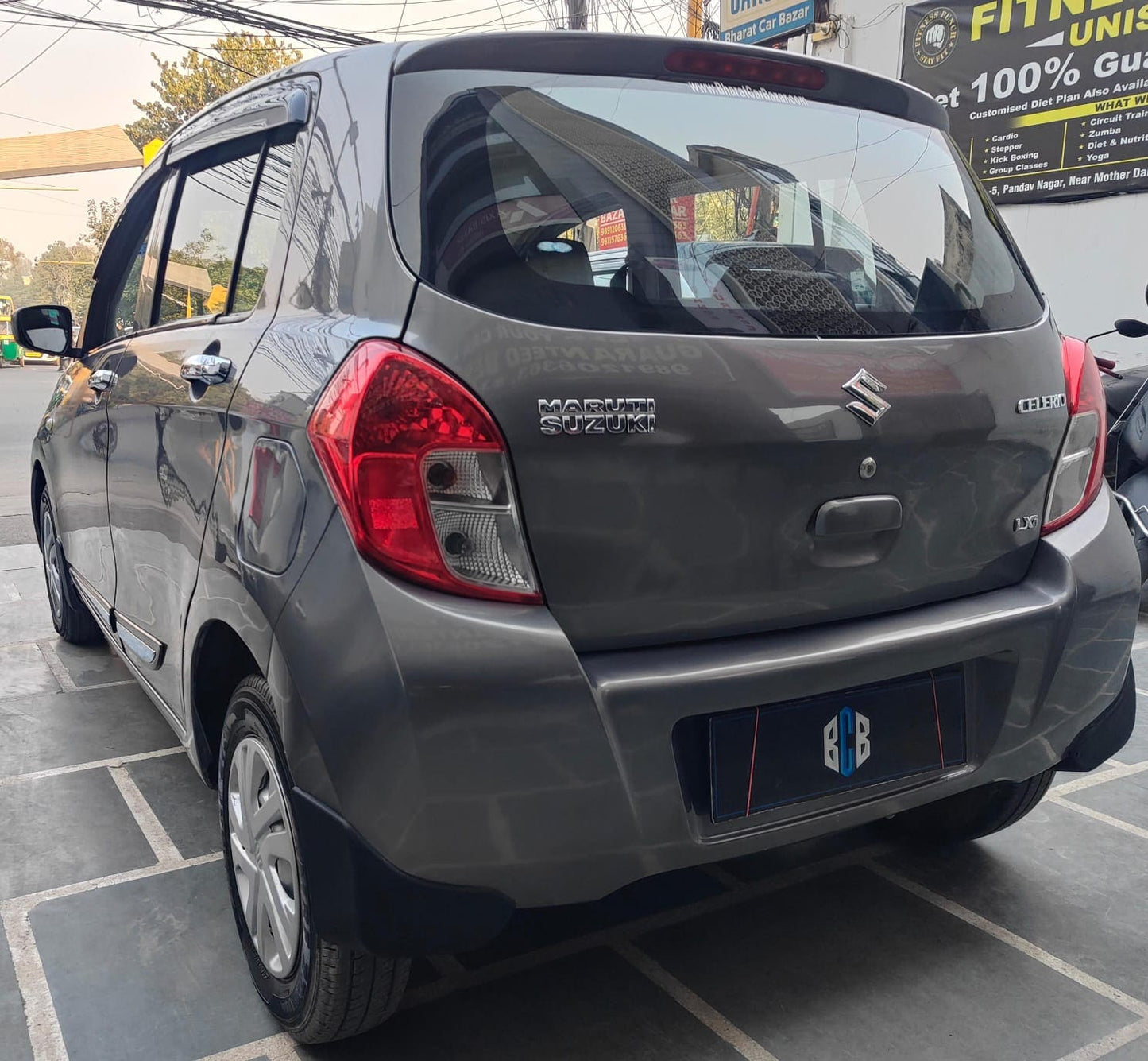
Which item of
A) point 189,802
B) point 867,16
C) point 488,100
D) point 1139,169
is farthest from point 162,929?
point 867,16

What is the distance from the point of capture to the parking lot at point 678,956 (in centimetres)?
191

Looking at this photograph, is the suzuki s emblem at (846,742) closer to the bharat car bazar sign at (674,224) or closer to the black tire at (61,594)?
the bharat car bazar sign at (674,224)

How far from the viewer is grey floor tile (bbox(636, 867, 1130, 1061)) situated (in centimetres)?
191

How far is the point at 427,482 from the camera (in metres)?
1.52

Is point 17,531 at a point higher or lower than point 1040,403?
lower

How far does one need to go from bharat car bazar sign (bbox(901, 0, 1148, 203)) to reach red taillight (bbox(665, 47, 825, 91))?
16.7ft

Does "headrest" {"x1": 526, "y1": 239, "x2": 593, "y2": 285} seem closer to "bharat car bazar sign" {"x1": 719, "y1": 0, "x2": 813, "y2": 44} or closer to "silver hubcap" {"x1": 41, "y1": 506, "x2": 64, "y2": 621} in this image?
"silver hubcap" {"x1": 41, "y1": 506, "x2": 64, "y2": 621}

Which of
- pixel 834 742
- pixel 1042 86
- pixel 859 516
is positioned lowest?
pixel 834 742

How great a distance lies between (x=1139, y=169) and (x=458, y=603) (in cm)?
704

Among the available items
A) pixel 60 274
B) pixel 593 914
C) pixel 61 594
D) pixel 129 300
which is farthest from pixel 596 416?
pixel 60 274

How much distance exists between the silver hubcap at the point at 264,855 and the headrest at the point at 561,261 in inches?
34.9

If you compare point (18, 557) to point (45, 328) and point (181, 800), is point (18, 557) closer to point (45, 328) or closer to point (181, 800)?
point (45, 328)

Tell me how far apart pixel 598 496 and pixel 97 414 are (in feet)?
6.29

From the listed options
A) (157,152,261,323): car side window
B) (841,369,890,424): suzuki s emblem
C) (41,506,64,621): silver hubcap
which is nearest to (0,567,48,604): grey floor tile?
(41,506,64,621): silver hubcap
